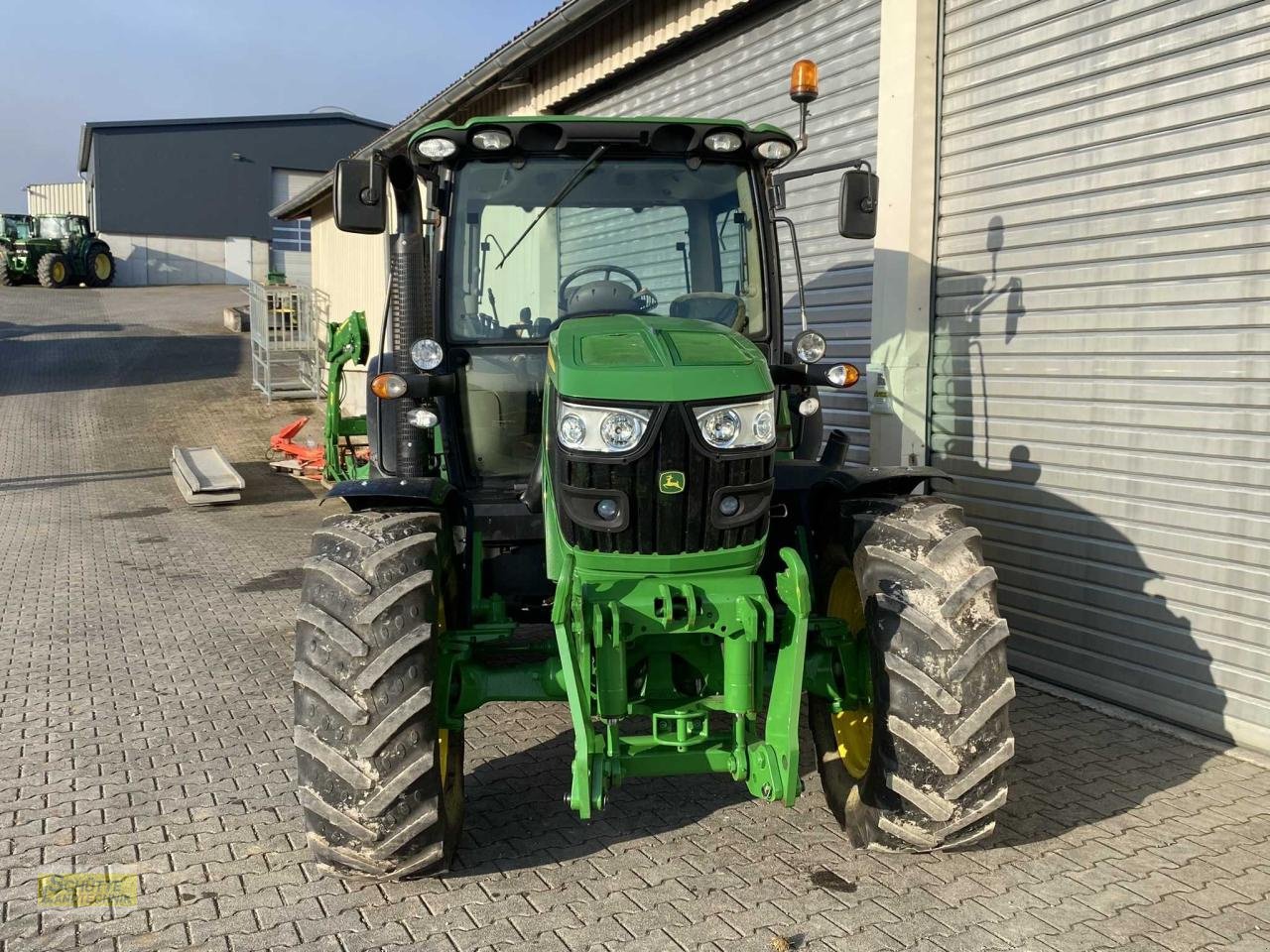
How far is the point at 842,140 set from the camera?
7.79 m

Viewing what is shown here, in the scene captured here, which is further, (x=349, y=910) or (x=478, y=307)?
(x=478, y=307)

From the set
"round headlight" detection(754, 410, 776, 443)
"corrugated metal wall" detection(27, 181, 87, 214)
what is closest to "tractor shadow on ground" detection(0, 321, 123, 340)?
"corrugated metal wall" detection(27, 181, 87, 214)

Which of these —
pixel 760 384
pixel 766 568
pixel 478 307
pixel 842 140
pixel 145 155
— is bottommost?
pixel 766 568

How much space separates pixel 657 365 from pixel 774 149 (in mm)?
1517

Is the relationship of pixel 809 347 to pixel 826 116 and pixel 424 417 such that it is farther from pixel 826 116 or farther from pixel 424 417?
pixel 826 116

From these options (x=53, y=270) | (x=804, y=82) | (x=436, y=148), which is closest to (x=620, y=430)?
(x=436, y=148)

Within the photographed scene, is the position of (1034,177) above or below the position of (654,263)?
above

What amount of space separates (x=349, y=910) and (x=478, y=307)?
Result: 2308 millimetres

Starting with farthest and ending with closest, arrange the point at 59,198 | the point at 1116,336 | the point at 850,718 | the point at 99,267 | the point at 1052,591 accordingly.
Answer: the point at 59,198 → the point at 99,267 → the point at 1052,591 → the point at 1116,336 → the point at 850,718

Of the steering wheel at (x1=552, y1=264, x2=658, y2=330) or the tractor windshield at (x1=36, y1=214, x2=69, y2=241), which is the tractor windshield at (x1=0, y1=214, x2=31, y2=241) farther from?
the steering wheel at (x1=552, y1=264, x2=658, y2=330)

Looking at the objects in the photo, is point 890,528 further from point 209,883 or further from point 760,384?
point 209,883

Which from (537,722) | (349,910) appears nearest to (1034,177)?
(537,722)

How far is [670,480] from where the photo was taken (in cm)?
362

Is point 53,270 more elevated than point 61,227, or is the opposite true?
point 61,227
